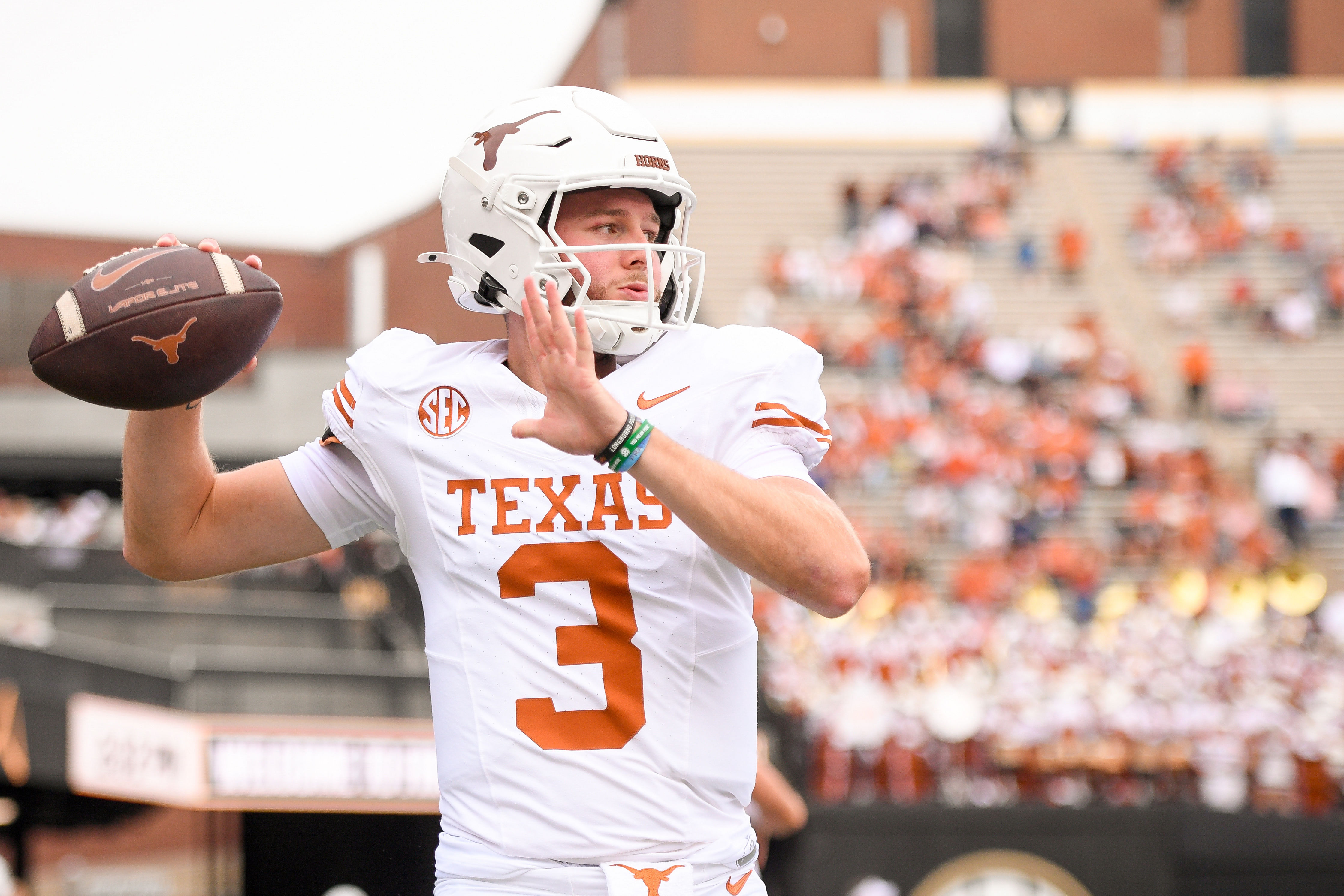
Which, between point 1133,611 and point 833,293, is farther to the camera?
point 833,293

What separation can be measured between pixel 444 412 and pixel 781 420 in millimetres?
484

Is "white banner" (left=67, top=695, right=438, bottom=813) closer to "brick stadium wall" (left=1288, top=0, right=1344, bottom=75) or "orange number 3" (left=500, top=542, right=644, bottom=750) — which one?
"orange number 3" (left=500, top=542, right=644, bottom=750)

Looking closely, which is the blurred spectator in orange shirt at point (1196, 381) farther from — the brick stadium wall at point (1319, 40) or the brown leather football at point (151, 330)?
the brown leather football at point (151, 330)

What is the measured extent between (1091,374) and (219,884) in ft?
41.0

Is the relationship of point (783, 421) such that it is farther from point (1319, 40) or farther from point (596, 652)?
point (1319, 40)

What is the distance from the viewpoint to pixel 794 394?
2043mm

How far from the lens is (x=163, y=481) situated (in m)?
2.17

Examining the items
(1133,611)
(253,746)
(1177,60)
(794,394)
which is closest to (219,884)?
(253,746)

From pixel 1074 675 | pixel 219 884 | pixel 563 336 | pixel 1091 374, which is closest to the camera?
pixel 563 336

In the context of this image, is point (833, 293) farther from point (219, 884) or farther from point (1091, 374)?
point (219, 884)

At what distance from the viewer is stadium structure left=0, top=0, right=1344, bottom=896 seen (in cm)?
683

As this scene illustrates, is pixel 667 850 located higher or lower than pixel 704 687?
lower

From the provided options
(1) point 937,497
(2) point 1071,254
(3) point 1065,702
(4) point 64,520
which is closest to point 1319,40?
(2) point 1071,254

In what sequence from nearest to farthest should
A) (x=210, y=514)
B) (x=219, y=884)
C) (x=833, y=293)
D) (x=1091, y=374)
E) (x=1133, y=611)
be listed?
(x=210, y=514)
(x=219, y=884)
(x=1133, y=611)
(x=1091, y=374)
(x=833, y=293)
